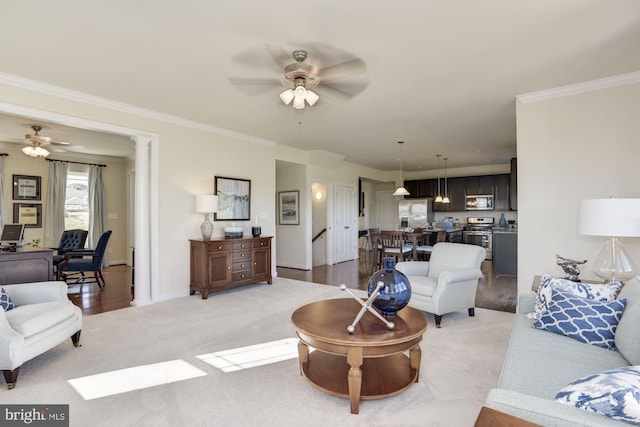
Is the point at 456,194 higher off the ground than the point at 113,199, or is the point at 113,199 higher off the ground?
the point at 456,194

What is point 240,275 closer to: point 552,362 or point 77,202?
point 552,362

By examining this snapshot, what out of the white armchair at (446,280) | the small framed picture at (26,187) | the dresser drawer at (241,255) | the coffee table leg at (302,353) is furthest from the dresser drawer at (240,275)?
the small framed picture at (26,187)

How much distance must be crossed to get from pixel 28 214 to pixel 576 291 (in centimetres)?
856

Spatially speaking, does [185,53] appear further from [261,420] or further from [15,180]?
[15,180]

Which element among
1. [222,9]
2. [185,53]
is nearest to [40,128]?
Result: [185,53]

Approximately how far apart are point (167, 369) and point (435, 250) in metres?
3.14

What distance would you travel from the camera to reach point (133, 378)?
241 cm

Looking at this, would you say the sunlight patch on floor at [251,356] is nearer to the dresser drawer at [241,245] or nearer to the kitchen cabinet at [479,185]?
the dresser drawer at [241,245]

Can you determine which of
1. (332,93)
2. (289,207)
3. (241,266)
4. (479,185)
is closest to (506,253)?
(479,185)

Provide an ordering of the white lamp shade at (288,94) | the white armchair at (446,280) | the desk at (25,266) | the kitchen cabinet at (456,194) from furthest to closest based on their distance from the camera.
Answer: the kitchen cabinet at (456,194), the desk at (25,266), the white armchair at (446,280), the white lamp shade at (288,94)

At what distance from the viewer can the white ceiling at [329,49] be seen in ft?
7.36

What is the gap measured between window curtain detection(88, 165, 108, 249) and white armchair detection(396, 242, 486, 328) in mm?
6767

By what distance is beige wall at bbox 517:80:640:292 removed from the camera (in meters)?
3.42
